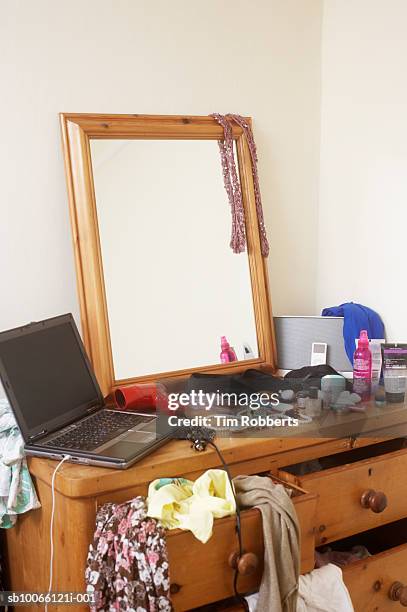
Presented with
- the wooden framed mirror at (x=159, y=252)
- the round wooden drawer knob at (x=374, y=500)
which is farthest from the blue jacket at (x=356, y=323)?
the round wooden drawer knob at (x=374, y=500)

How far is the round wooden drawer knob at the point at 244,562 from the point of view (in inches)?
50.4

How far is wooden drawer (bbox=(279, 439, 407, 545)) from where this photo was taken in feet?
4.92

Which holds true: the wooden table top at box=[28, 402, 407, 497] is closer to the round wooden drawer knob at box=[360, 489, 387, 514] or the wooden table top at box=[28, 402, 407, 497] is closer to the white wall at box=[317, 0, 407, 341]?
the round wooden drawer knob at box=[360, 489, 387, 514]

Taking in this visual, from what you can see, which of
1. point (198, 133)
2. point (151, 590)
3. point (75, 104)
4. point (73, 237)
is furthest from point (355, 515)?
point (75, 104)

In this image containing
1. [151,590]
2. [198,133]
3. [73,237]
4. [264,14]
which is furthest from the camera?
[264,14]

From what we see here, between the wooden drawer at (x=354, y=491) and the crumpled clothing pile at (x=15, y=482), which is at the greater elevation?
the crumpled clothing pile at (x=15, y=482)

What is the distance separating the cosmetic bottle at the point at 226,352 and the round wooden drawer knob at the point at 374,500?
566 millimetres

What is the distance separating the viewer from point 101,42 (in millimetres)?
1791

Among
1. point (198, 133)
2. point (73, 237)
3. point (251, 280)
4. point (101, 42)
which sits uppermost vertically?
point (101, 42)

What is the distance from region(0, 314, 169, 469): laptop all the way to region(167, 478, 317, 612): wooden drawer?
0.20m

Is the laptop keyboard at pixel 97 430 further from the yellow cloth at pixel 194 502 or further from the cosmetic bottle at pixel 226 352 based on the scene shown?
the cosmetic bottle at pixel 226 352

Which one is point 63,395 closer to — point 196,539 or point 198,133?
point 196,539

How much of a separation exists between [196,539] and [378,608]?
0.59 meters

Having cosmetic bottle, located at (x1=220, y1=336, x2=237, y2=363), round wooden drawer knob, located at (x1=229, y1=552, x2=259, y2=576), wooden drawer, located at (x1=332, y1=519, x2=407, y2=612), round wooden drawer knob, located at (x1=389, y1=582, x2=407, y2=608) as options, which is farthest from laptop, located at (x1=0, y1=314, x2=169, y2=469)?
round wooden drawer knob, located at (x1=389, y1=582, x2=407, y2=608)
